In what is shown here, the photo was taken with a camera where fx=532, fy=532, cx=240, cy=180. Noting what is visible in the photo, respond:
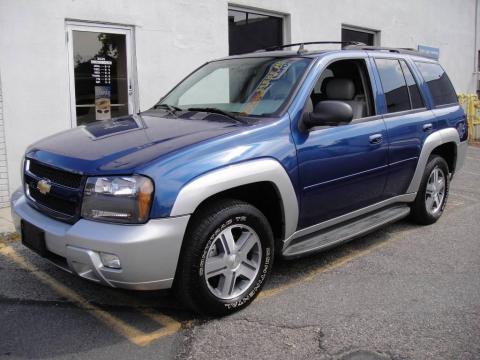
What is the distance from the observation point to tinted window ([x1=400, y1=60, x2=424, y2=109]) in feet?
17.2

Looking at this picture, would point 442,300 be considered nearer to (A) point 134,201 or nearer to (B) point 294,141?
(B) point 294,141

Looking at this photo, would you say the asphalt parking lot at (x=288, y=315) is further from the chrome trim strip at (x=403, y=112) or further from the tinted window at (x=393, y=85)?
the tinted window at (x=393, y=85)

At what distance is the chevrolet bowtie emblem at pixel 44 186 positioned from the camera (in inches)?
135

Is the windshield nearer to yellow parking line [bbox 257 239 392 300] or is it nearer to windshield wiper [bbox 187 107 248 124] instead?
windshield wiper [bbox 187 107 248 124]

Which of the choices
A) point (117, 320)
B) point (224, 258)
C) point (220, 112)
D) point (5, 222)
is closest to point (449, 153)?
point (220, 112)

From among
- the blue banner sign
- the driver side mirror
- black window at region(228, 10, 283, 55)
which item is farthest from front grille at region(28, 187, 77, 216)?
the blue banner sign

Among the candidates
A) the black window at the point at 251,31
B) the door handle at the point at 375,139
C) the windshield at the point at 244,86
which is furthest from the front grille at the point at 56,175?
the black window at the point at 251,31

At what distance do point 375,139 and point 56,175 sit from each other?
2.57 m

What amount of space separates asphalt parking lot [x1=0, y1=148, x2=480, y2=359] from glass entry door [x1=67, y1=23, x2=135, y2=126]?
3.25 m

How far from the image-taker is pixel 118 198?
120 inches

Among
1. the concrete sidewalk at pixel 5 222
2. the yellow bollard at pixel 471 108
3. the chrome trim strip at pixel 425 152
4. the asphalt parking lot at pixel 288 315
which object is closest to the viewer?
the asphalt parking lot at pixel 288 315

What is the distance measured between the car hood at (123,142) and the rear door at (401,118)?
5.63 feet

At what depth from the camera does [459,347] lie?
10.2ft

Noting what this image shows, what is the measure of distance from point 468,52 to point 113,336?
54.7ft
